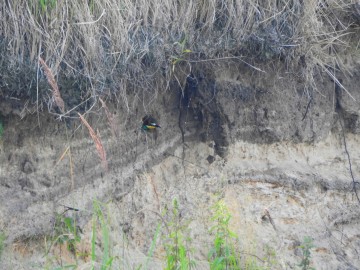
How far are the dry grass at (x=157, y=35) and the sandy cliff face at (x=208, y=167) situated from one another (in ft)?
0.56

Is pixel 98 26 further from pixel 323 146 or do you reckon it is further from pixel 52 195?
pixel 323 146

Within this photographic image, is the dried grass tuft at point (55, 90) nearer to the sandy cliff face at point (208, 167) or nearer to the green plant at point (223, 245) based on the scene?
the sandy cliff face at point (208, 167)

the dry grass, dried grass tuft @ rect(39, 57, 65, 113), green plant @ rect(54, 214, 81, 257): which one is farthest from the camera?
green plant @ rect(54, 214, 81, 257)

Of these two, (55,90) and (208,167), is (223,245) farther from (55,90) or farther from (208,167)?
(55,90)

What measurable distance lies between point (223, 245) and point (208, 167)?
0.63m

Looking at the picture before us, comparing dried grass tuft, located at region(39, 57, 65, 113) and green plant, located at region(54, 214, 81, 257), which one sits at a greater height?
dried grass tuft, located at region(39, 57, 65, 113)

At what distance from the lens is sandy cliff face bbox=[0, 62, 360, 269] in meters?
4.09

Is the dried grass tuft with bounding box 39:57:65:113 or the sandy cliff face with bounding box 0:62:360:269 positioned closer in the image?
the dried grass tuft with bounding box 39:57:65:113

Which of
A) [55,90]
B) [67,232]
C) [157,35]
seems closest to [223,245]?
[67,232]

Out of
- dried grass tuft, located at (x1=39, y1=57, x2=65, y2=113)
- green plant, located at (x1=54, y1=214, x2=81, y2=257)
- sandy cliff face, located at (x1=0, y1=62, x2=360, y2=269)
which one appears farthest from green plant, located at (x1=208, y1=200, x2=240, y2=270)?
dried grass tuft, located at (x1=39, y1=57, x2=65, y2=113)

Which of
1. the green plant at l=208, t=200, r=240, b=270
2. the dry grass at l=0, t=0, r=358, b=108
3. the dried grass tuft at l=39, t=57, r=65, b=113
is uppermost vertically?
the dry grass at l=0, t=0, r=358, b=108

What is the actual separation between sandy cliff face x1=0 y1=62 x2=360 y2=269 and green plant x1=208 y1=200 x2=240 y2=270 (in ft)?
0.88

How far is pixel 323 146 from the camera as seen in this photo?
16.4 ft

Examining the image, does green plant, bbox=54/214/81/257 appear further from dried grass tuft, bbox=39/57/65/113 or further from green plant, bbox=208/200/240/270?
dried grass tuft, bbox=39/57/65/113
